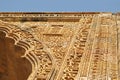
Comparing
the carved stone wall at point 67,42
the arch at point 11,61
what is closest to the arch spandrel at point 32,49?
the carved stone wall at point 67,42

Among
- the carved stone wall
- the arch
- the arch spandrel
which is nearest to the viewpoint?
the carved stone wall

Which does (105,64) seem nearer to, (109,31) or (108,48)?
(108,48)

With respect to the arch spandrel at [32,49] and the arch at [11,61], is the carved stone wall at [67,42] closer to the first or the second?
the arch spandrel at [32,49]

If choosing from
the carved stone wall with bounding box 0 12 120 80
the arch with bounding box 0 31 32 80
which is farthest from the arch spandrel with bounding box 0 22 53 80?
the arch with bounding box 0 31 32 80

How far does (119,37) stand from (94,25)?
989 millimetres

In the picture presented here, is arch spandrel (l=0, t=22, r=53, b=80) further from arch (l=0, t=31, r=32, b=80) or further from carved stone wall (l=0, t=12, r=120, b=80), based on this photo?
arch (l=0, t=31, r=32, b=80)

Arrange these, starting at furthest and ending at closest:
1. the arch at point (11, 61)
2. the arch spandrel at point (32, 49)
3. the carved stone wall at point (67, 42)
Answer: the arch at point (11, 61) < the arch spandrel at point (32, 49) < the carved stone wall at point (67, 42)

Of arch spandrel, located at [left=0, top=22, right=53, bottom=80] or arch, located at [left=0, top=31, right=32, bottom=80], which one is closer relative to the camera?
arch spandrel, located at [left=0, top=22, right=53, bottom=80]

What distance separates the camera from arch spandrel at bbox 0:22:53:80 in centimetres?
583

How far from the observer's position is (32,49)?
6.77 m

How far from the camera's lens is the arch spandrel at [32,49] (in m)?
5.83

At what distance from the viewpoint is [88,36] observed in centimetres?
694

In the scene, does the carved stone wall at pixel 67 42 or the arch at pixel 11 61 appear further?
the arch at pixel 11 61

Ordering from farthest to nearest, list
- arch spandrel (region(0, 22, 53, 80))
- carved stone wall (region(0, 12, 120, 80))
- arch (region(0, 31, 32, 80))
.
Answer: arch (region(0, 31, 32, 80))
arch spandrel (region(0, 22, 53, 80))
carved stone wall (region(0, 12, 120, 80))
